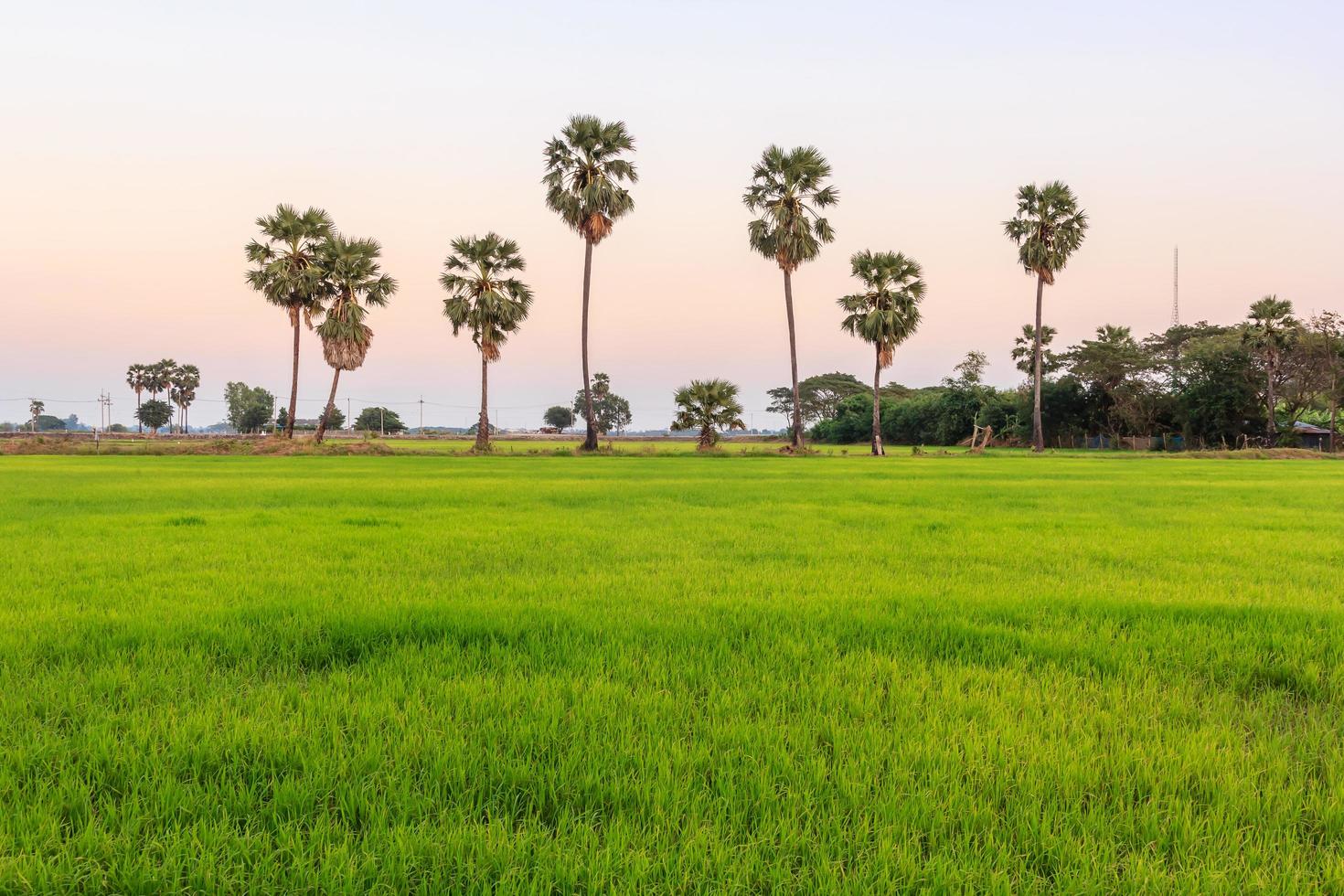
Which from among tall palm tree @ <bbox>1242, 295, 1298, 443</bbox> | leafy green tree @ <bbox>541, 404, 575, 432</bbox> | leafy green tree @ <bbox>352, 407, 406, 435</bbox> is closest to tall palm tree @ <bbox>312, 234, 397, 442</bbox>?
tall palm tree @ <bbox>1242, 295, 1298, 443</bbox>

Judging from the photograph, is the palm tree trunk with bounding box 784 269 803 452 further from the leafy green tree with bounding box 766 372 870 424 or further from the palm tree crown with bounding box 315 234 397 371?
the leafy green tree with bounding box 766 372 870 424

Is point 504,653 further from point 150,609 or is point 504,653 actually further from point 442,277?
point 442,277

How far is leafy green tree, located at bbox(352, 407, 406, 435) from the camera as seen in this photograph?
139 meters

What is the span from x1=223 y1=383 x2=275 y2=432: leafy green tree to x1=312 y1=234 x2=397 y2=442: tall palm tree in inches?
4438

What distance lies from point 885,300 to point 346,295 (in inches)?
1387

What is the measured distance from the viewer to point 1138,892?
1841mm

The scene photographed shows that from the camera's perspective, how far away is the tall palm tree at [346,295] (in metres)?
42.6

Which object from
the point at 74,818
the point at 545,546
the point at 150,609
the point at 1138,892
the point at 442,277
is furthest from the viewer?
the point at 442,277

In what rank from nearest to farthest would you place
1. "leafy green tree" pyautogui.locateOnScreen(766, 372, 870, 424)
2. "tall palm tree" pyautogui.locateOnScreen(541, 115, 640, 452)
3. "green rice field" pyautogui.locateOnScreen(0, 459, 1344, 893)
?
"green rice field" pyautogui.locateOnScreen(0, 459, 1344, 893) → "tall palm tree" pyautogui.locateOnScreen(541, 115, 640, 452) → "leafy green tree" pyautogui.locateOnScreen(766, 372, 870, 424)

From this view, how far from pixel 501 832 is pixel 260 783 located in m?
1.02

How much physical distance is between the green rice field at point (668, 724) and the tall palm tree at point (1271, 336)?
175 feet

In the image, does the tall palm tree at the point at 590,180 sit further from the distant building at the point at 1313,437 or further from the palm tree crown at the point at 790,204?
the distant building at the point at 1313,437

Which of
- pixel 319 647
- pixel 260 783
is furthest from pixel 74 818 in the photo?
pixel 319 647

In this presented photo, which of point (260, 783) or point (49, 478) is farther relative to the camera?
point (49, 478)
